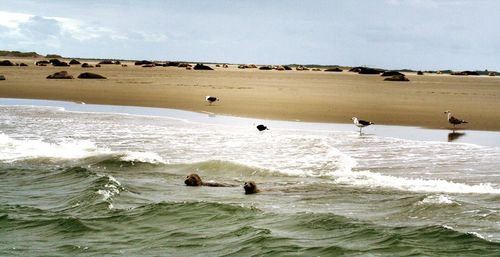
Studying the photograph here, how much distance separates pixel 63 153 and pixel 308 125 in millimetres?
8491

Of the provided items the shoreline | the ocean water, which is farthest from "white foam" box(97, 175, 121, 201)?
the shoreline

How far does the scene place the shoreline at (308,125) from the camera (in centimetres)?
1892

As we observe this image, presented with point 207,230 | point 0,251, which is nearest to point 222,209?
point 207,230

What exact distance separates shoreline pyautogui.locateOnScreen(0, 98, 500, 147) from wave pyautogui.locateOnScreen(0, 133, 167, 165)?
6.14m

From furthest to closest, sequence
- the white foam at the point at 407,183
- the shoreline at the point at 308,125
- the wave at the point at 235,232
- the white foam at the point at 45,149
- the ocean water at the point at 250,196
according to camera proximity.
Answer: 1. the shoreline at the point at 308,125
2. the white foam at the point at 45,149
3. the white foam at the point at 407,183
4. the ocean water at the point at 250,196
5. the wave at the point at 235,232

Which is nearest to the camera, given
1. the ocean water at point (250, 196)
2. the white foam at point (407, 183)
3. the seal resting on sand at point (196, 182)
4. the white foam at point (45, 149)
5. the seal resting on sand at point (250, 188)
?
the ocean water at point (250, 196)

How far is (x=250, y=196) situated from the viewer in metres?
12.0

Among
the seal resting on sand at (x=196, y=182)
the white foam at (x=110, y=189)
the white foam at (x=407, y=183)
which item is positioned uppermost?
the white foam at (x=407, y=183)

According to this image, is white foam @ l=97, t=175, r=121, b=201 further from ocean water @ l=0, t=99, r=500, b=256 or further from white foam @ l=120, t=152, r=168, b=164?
white foam @ l=120, t=152, r=168, b=164

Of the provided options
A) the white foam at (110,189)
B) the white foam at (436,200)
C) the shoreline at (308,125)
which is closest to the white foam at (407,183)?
the white foam at (436,200)

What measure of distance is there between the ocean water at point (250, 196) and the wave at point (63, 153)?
0.05 m

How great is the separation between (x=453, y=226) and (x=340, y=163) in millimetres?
5508

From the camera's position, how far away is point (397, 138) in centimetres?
1881

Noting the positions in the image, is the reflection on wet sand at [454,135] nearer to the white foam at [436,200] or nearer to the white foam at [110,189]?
the white foam at [436,200]
